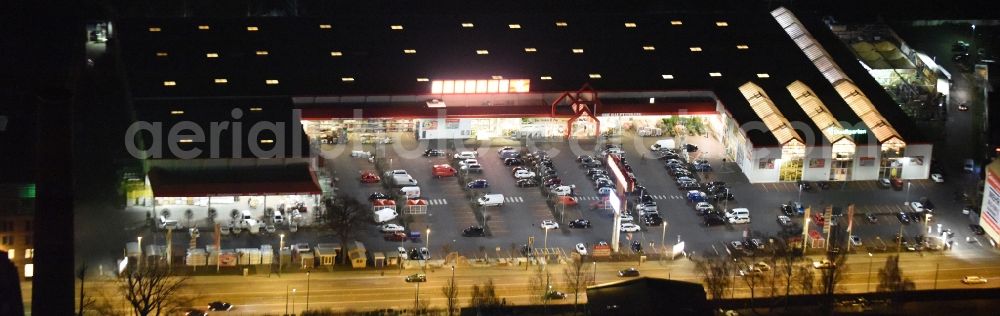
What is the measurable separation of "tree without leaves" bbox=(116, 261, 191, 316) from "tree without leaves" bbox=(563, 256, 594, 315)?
1164 cm

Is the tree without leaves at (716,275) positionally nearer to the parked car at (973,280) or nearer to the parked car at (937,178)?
the parked car at (973,280)

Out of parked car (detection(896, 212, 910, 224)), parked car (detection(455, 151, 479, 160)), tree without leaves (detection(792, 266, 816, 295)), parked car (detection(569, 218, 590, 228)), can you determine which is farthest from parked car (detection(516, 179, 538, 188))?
parked car (detection(896, 212, 910, 224))

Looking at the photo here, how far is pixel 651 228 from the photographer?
66.1 m

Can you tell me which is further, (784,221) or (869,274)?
(784,221)

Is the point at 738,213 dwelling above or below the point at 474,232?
above

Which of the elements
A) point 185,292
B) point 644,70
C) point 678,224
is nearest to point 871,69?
point 644,70

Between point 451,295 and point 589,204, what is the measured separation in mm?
11328

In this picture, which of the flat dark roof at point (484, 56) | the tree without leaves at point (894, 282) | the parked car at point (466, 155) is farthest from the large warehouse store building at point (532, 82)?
the tree without leaves at point (894, 282)

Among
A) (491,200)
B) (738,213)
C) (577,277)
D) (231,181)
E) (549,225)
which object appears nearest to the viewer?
(577,277)

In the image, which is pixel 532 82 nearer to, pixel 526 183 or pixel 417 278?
pixel 526 183

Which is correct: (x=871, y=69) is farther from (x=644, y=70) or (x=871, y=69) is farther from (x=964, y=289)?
(x=964, y=289)

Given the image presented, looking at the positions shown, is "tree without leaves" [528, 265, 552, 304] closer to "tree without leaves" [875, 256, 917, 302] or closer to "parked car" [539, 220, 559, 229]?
"parked car" [539, 220, 559, 229]

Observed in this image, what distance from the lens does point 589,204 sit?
68.2 meters

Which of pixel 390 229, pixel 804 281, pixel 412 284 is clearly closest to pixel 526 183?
pixel 390 229
